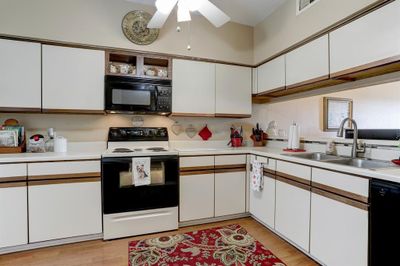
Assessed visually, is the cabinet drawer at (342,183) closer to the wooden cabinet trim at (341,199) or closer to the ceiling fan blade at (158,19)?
the wooden cabinet trim at (341,199)

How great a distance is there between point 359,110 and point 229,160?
4.69 feet

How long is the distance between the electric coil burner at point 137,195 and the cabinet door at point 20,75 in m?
0.96

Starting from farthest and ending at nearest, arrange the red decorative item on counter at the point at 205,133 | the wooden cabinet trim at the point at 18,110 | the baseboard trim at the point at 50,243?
1. the red decorative item on counter at the point at 205,133
2. the wooden cabinet trim at the point at 18,110
3. the baseboard trim at the point at 50,243

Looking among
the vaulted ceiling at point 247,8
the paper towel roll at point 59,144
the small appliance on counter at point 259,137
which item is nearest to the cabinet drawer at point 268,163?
the small appliance on counter at point 259,137

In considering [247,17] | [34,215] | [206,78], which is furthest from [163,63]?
[34,215]

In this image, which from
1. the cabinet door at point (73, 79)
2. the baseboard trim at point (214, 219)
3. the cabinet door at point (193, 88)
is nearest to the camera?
the cabinet door at point (73, 79)

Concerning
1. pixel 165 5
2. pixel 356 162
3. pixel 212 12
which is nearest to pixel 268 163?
pixel 356 162

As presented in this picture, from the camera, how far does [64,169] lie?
2156mm

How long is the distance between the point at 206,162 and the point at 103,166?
1118 millimetres

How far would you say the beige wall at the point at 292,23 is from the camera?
206cm

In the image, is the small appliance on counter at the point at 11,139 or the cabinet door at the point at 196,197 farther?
the cabinet door at the point at 196,197

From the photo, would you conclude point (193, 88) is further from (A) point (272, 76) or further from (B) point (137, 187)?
(B) point (137, 187)

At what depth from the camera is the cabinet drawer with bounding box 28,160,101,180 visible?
6.81 ft

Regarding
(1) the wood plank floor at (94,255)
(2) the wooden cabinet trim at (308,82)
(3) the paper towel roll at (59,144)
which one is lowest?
(1) the wood plank floor at (94,255)
